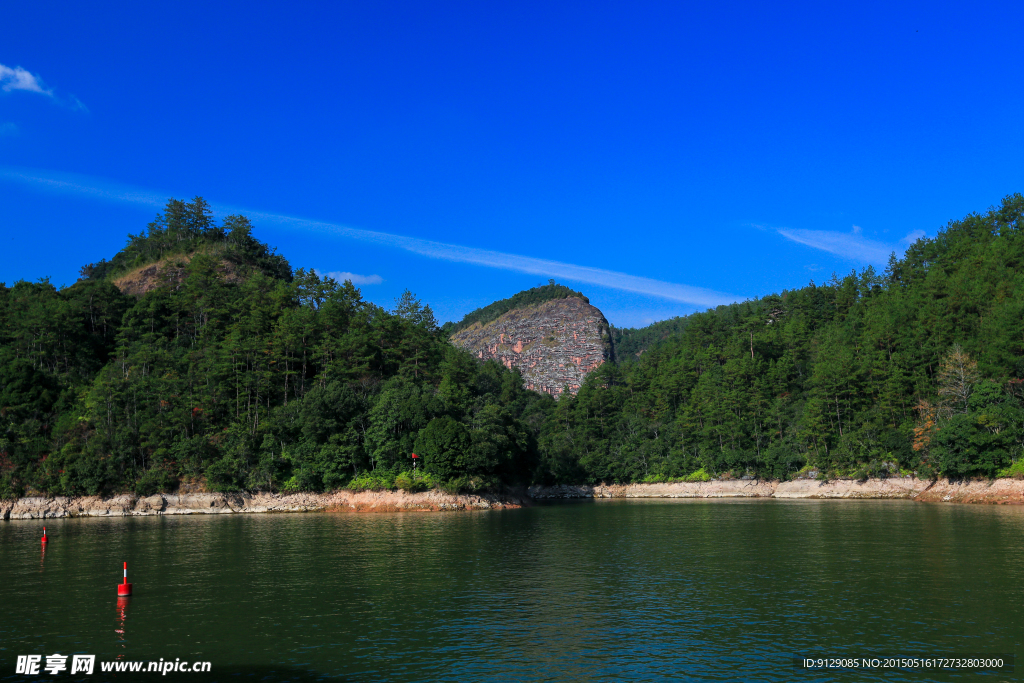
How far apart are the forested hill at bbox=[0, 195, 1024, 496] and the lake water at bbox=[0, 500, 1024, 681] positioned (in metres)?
35.4

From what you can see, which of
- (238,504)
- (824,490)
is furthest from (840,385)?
(238,504)

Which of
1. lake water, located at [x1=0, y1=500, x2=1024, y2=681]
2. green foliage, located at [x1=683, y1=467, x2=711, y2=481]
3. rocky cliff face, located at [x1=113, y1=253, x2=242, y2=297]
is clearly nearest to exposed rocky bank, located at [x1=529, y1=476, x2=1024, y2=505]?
green foliage, located at [x1=683, y1=467, x2=711, y2=481]

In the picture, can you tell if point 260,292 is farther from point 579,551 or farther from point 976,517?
point 976,517

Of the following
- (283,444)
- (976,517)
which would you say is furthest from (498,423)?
(976,517)

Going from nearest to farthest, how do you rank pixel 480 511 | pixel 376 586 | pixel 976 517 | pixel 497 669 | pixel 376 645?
pixel 497 669 → pixel 376 645 → pixel 376 586 → pixel 976 517 → pixel 480 511

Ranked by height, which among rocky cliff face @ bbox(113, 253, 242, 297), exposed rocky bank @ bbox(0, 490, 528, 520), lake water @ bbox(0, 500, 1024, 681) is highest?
rocky cliff face @ bbox(113, 253, 242, 297)

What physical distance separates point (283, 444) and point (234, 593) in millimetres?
64659

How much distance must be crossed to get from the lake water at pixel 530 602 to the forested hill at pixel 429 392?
116ft

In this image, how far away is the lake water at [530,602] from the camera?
20.3 meters

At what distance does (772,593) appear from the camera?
2931 centimetres

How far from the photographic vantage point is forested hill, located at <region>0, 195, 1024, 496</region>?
8650 centimetres

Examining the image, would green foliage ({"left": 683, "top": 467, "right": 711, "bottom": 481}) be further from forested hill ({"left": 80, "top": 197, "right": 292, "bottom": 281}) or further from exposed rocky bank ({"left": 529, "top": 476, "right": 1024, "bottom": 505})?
forested hill ({"left": 80, "top": 197, "right": 292, "bottom": 281})

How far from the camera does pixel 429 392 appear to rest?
94.8 metres

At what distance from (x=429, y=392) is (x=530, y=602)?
67652 millimetres
